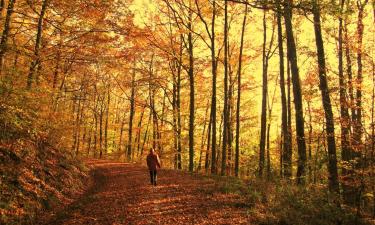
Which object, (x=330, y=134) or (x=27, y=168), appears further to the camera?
(x=330, y=134)

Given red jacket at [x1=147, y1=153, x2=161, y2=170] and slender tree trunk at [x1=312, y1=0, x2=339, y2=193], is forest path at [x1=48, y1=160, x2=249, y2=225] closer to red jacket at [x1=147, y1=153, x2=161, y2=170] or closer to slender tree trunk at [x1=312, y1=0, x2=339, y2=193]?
red jacket at [x1=147, y1=153, x2=161, y2=170]

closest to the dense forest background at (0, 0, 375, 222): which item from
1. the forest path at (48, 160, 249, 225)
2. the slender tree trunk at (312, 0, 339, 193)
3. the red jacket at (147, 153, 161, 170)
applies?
the slender tree trunk at (312, 0, 339, 193)

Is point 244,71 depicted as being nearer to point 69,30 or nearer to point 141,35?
point 141,35

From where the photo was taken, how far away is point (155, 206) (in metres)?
10.8

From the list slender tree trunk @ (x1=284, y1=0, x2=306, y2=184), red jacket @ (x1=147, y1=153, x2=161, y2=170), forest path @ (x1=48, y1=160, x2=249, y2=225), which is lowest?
forest path @ (x1=48, y1=160, x2=249, y2=225)

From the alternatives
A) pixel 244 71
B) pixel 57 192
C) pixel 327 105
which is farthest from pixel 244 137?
pixel 57 192

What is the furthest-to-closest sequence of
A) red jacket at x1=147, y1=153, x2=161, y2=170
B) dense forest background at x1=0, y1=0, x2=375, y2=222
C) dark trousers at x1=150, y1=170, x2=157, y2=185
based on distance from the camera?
red jacket at x1=147, y1=153, x2=161, y2=170
dark trousers at x1=150, y1=170, x2=157, y2=185
dense forest background at x1=0, y1=0, x2=375, y2=222

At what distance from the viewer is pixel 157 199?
1176 cm

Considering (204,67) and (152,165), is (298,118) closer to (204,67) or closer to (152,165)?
(152,165)

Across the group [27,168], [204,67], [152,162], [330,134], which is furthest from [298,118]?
[204,67]

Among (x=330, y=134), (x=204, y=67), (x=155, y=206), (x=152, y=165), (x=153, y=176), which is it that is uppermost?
(x=204, y=67)

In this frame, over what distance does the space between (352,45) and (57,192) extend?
14.5 m

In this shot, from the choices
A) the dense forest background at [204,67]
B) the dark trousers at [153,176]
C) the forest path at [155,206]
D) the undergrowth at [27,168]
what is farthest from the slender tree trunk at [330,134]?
the undergrowth at [27,168]

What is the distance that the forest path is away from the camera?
371 inches
